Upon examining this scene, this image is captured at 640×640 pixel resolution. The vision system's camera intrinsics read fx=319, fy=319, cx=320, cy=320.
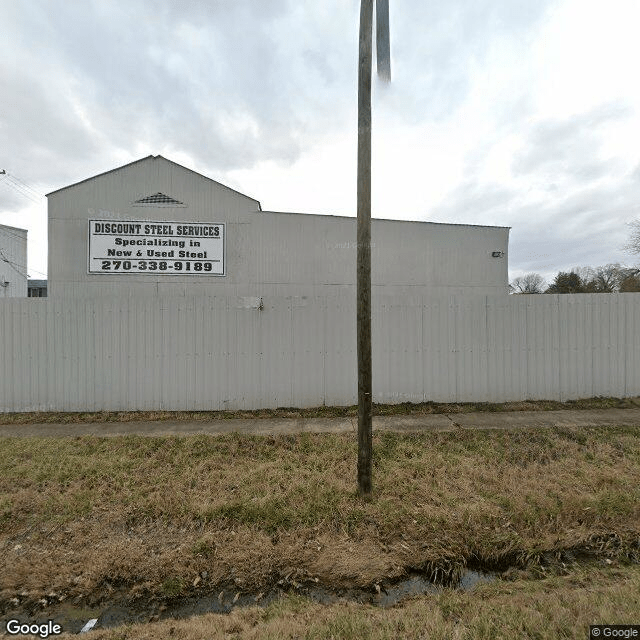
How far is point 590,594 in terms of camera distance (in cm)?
242

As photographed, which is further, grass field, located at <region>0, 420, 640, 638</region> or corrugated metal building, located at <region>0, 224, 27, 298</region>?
corrugated metal building, located at <region>0, 224, 27, 298</region>

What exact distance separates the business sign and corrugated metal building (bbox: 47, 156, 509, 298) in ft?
0.08

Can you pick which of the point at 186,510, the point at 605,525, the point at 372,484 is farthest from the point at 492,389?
the point at 186,510

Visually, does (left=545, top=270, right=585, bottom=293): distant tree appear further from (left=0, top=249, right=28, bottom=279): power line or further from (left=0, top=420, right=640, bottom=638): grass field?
(left=0, top=249, right=28, bottom=279): power line

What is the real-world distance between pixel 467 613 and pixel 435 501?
131 cm

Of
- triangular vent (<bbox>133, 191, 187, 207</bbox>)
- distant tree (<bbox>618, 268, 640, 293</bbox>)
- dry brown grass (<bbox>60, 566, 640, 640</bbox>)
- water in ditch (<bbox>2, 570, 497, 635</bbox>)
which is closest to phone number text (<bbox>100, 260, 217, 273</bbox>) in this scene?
triangular vent (<bbox>133, 191, 187, 207</bbox>)

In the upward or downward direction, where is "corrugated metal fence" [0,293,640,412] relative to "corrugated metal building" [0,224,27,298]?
downward

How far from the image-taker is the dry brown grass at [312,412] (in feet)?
21.0

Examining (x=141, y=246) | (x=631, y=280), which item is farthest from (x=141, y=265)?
(x=631, y=280)

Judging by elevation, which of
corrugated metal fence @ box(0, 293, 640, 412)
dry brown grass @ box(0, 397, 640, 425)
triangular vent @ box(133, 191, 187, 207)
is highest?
triangular vent @ box(133, 191, 187, 207)

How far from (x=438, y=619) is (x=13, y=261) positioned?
118 ft

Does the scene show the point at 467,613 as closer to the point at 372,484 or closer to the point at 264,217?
the point at 372,484

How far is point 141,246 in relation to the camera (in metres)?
8.80

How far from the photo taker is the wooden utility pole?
3.70 meters
